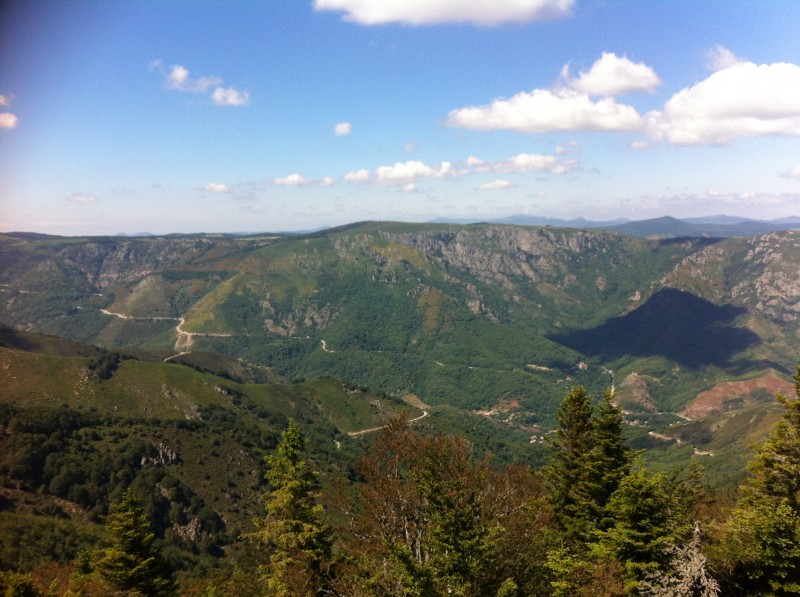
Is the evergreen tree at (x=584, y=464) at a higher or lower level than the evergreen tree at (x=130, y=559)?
higher

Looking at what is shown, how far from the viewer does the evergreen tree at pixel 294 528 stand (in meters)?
29.8

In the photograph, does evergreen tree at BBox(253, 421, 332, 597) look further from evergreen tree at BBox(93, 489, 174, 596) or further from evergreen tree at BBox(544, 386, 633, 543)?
evergreen tree at BBox(544, 386, 633, 543)

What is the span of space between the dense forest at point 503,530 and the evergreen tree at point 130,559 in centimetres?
11

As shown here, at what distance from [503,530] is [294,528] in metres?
18.4

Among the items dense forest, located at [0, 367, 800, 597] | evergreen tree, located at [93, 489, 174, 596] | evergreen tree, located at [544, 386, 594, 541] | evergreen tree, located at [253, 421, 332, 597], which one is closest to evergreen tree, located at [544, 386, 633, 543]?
evergreen tree, located at [544, 386, 594, 541]

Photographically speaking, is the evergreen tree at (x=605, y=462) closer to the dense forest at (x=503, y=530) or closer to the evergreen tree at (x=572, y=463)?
the dense forest at (x=503, y=530)

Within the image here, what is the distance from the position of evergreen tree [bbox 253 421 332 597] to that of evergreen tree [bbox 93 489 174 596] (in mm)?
9454

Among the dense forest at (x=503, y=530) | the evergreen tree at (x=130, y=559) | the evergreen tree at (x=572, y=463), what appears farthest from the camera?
the evergreen tree at (x=572, y=463)

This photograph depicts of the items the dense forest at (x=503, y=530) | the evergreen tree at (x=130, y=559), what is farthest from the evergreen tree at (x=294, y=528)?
the evergreen tree at (x=130, y=559)

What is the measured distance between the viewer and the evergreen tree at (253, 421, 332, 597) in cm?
2975

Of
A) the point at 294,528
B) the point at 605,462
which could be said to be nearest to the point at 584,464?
the point at 605,462

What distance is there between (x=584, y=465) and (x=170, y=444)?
13496 cm

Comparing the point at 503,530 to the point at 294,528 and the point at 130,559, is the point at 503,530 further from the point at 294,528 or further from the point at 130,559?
the point at 130,559

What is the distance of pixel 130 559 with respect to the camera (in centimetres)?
3672
